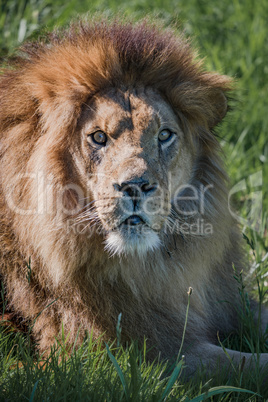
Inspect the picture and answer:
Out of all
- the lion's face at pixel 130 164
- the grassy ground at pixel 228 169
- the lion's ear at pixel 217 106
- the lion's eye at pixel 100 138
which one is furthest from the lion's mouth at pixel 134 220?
the lion's ear at pixel 217 106

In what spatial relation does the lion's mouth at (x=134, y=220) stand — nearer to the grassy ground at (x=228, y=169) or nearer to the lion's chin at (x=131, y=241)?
the lion's chin at (x=131, y=241)

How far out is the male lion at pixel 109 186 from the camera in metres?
3.03

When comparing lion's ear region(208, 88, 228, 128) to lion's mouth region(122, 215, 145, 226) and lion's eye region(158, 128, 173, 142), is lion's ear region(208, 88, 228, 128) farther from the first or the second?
lion's mouth region(122, 215, 145, 226)

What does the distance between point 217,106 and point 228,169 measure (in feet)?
3.65

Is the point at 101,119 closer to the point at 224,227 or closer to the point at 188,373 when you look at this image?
the point at 224,227

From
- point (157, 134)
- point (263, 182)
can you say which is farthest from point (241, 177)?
point (157, 134)

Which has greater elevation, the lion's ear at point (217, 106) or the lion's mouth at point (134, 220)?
the lion's ear at point (217, 106)

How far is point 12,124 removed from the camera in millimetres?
3285

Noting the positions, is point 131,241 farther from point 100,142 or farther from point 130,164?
point 100,142

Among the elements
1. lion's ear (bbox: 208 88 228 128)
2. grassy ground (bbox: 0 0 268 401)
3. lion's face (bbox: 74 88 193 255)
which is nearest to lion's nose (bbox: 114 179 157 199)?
lion's face (bbox: 74 88 193 255)

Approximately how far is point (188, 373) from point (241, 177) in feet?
9.38

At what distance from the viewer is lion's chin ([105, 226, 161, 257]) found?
288cm

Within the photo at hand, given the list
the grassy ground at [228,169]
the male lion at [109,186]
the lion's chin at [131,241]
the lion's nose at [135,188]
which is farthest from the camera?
the male lion at [109,186]

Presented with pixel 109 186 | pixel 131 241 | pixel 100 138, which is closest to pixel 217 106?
pixel 100 138
